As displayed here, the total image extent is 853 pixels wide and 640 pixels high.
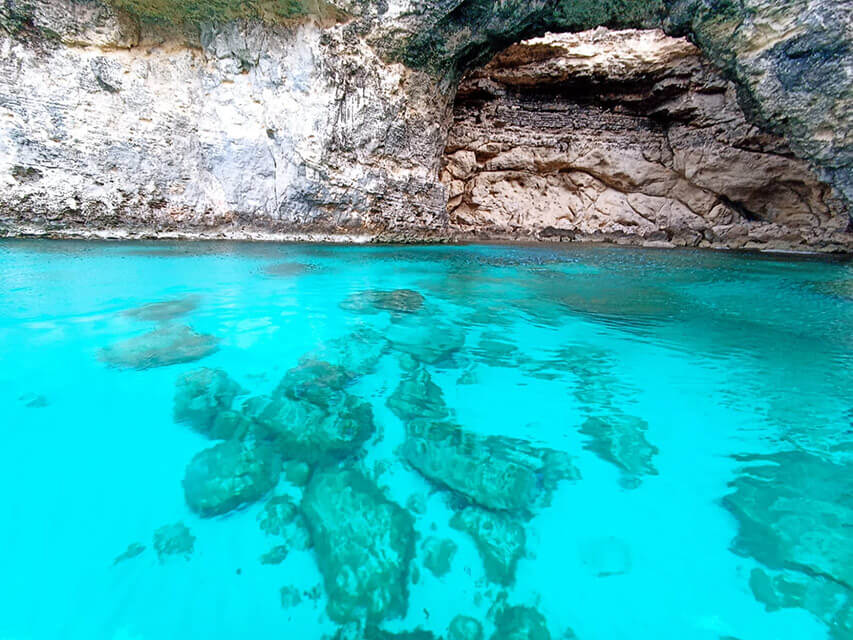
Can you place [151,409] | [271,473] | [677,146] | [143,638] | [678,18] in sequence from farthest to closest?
1. [677,146]
2. [678,18]
3. [151,409]
4. [271,473]
5. [143,638]

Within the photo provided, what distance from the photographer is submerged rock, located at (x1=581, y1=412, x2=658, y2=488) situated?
53.7 inches

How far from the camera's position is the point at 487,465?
53.5 inches

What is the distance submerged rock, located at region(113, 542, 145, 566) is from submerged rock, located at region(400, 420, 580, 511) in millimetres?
768

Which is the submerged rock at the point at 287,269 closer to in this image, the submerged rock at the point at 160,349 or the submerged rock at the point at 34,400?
the submerged rock at the point at 160,349

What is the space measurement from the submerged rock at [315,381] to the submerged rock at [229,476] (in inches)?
15.5

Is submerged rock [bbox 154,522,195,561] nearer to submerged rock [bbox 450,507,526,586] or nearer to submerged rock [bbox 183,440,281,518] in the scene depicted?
submerged rock [bbox 183,440,281,518]

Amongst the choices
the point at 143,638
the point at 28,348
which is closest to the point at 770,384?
the point at 143,638

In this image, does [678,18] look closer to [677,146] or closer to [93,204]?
[677,146]

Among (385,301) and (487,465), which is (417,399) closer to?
(487,465)

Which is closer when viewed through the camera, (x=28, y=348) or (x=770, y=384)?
(x=770, y=384)

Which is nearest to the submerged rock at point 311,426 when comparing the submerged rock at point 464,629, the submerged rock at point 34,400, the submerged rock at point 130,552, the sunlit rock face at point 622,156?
the submerged rock at point 130,552

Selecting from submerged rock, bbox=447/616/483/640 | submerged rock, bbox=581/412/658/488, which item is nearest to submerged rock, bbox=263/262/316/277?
submerged rock, bbox=581/412/658/488

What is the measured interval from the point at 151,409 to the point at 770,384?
112 inches

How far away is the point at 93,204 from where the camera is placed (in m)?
6.46
